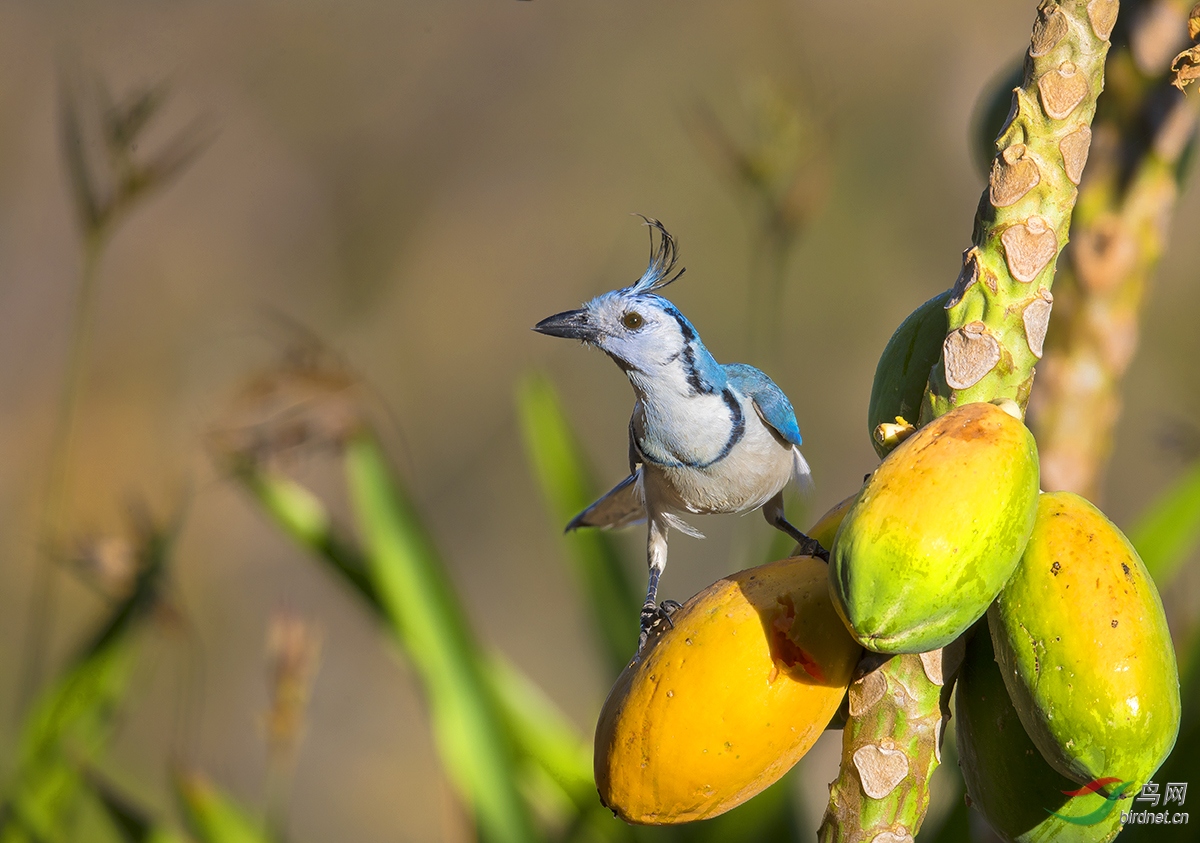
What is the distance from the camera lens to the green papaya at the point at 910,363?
895 mm

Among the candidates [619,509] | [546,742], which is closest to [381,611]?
[546,742]

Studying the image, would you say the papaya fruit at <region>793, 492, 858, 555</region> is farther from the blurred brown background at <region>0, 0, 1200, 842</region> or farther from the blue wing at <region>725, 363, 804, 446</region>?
the blurred brown background at <region>0, 0, 1200, 842</region>

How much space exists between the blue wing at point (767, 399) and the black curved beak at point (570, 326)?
0.19 meters

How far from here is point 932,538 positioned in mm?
704

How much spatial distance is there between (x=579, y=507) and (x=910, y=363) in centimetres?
138

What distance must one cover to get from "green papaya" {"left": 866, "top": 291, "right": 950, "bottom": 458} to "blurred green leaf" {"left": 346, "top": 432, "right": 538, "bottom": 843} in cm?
130

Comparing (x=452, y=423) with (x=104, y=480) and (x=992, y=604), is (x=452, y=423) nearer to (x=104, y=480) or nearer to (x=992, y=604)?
(x=104, y=480)

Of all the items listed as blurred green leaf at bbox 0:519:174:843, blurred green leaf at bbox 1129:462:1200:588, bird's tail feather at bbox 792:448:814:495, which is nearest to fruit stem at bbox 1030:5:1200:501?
blurred green leaf at bbox 1129:462:1200:588

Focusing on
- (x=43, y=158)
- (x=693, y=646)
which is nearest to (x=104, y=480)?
(x=43, y=158)

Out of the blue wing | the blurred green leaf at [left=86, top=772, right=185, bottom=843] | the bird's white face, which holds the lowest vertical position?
the blurred green leaf at [left=86, top=772, right=185, bottom=843]

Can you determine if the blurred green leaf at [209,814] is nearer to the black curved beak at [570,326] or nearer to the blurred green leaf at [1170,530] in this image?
the black curved beak at [570,326]

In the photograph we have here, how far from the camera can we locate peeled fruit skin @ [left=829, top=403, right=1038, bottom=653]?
70cm

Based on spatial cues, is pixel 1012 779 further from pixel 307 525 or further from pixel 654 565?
pixel 307 525

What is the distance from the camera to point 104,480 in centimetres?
501
